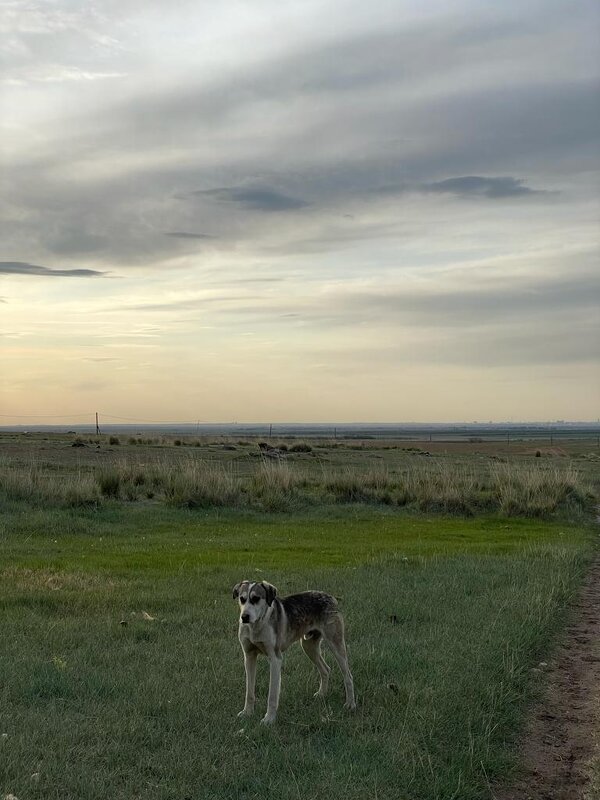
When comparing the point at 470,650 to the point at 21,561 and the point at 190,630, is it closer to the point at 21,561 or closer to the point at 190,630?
the point at 190,630

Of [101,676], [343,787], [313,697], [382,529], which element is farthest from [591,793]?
[382,529]

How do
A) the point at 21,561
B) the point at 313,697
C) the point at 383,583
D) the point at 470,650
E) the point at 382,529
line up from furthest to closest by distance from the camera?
the point at 382,529, the point at 21,561, the point at 383,583, the point at 470,650, the point at 313,697

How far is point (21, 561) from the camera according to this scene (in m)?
14.2

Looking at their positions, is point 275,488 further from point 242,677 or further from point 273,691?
point 273,691

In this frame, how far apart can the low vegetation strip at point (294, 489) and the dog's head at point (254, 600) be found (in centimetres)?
1615

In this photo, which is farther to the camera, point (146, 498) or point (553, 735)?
point (146, 498)

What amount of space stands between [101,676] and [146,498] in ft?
57.9

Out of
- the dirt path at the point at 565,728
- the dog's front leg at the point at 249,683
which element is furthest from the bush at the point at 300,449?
the dog's front leg at the point at 249,683

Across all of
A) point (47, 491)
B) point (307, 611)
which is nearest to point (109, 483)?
point (47, 491)

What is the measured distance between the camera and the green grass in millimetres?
5691

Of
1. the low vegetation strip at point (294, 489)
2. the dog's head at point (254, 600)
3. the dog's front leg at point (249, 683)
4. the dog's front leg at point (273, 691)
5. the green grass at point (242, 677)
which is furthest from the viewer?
the low vegetation strip at point (294, 489)

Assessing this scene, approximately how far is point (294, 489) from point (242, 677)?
18.3 m

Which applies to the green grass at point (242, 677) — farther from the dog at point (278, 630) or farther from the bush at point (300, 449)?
the bush at point (300, 449)

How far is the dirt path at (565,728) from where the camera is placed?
5.94 m
